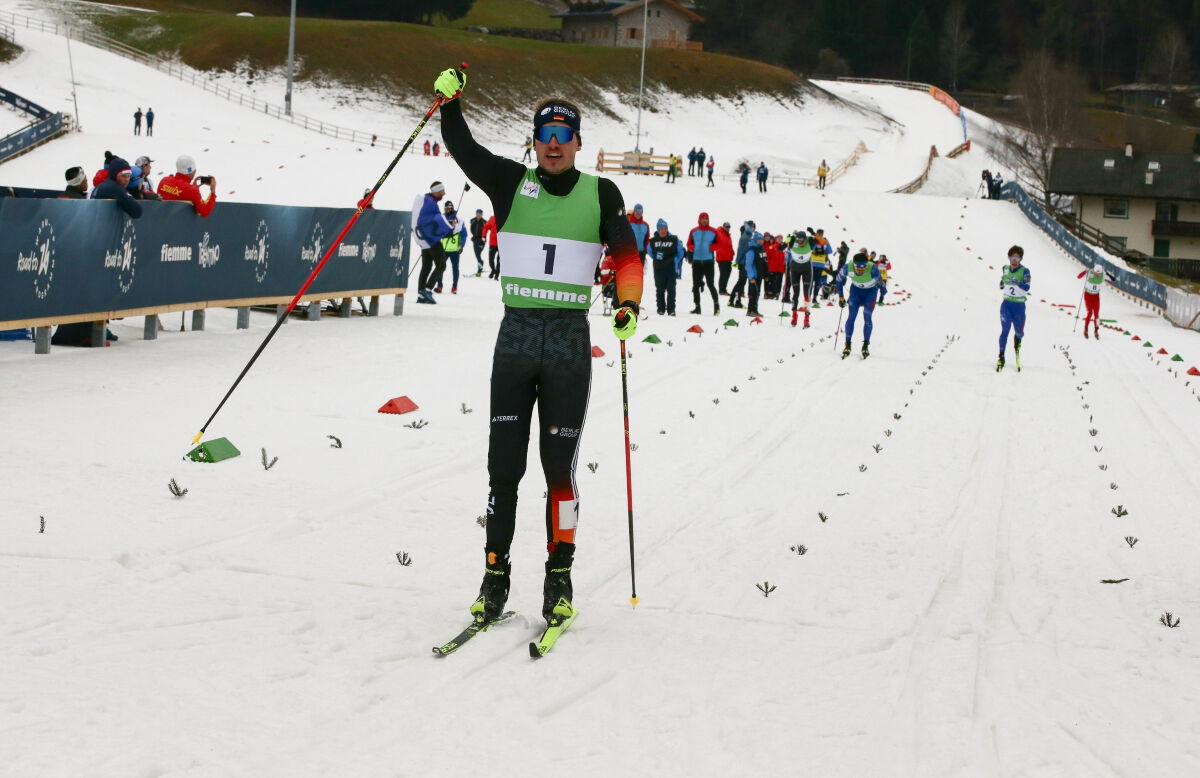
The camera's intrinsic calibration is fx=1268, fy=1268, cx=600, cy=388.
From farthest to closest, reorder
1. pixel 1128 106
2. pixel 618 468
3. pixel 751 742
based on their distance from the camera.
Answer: pixel 1128 106, pixel 618 468, pixel 751 742

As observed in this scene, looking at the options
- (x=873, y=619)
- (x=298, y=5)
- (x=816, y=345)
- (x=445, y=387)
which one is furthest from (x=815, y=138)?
(x=873, y=619)

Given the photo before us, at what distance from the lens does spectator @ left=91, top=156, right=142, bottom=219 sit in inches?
566

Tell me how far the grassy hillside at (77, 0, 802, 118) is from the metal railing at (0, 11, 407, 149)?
2741mm

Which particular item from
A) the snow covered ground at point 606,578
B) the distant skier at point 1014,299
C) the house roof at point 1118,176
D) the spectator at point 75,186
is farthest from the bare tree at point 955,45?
the spectator at point 75,186

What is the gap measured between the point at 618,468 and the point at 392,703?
213 inches

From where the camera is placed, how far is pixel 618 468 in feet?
33.5

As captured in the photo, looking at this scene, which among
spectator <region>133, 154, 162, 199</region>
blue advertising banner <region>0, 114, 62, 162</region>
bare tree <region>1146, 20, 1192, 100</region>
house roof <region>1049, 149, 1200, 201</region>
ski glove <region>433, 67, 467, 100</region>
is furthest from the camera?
bare tree <region>1146, 20, 1192, 100</region>

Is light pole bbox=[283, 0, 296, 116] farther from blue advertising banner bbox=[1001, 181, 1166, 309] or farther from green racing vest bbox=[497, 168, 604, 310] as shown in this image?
green racing vest bbox=[497, 168, 604, 310]

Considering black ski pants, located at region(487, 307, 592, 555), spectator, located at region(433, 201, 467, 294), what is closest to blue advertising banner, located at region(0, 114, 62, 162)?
spectator, located at region(433, 201, 467, 294)

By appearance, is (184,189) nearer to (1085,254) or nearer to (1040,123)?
(1085,254)

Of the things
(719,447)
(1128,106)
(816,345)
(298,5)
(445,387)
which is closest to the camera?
(719,447)

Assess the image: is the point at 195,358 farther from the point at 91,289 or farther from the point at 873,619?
the point at 873,619

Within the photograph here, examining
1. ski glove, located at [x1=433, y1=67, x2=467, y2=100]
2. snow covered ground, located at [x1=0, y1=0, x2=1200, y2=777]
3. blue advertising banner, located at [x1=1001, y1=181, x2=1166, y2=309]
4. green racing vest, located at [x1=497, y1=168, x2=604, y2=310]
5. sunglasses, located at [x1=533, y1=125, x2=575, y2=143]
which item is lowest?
snow covered ground, located at [x1=0, y1=0, x2=1200, y2=777]

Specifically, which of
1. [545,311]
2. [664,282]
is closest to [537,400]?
[545,311]
